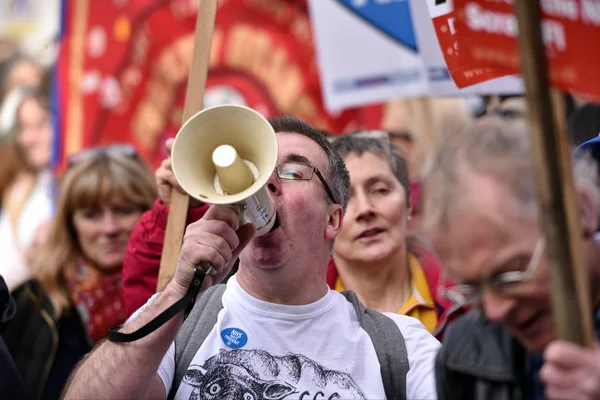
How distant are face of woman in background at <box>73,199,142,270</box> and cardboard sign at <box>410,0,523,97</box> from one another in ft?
4.99

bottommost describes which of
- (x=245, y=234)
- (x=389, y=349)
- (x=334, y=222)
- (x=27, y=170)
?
(x=389, y=349)

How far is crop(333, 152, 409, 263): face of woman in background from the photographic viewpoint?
139 inches

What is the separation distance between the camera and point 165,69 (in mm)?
8203

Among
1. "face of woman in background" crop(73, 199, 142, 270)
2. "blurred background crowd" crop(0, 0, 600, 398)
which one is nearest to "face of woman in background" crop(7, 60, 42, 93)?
"blurred background crowd" crop(0, 0, 600, 398)

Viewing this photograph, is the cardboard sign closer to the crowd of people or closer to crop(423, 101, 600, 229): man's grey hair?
the crowd of people

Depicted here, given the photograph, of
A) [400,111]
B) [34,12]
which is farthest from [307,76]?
[34,12]

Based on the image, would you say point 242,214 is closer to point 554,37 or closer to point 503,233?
point 503,233

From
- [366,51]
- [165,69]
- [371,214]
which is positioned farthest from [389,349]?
[165,69]

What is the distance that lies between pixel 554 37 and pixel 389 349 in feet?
3.52

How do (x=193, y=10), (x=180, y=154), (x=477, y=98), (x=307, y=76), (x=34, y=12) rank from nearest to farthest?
1. (x=180, y=154)
2. (x=477, y=98)
3. (x=307, y=76)
4. (x=193, y=10)
5. (x=34, y=12)

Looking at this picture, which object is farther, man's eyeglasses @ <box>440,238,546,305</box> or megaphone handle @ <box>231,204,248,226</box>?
megaphone handle @ <box>231,204,248,226</box>

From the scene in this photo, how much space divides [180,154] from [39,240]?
3.61 m

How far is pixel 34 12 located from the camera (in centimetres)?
952

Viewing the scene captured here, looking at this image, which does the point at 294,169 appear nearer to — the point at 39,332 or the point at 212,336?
the point at 212,336
